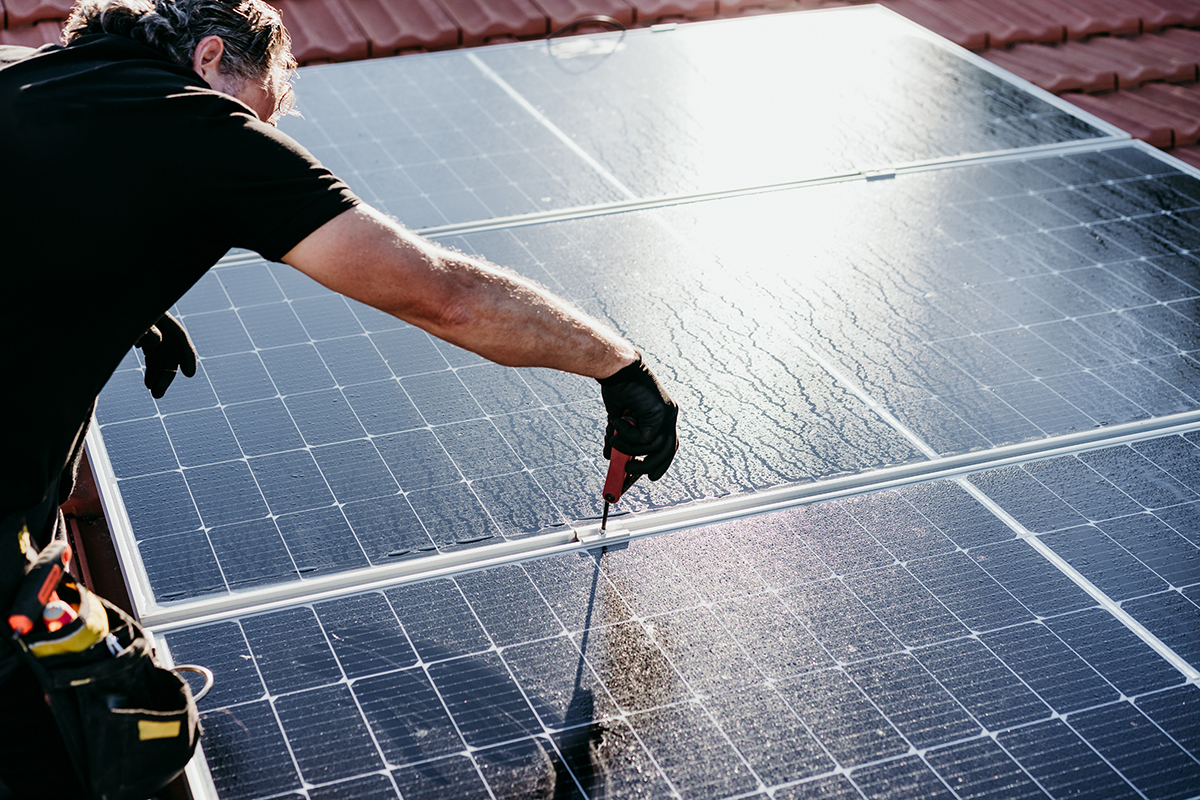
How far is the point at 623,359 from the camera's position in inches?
97.2

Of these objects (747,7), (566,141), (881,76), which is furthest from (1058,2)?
(566,141)

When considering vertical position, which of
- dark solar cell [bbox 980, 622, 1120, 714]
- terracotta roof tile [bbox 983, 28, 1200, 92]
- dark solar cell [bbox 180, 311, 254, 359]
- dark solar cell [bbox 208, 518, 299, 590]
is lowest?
dark solar cell [bbox 180, 311, 254, 359]

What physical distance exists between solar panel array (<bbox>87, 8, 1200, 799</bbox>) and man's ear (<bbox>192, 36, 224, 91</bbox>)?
1020 millimetres

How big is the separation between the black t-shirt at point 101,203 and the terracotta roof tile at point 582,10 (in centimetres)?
470

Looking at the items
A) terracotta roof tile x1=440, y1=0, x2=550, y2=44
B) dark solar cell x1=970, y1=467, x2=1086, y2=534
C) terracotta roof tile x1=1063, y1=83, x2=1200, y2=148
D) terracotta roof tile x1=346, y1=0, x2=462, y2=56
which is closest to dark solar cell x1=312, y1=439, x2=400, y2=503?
dark solar cell x1=970, y1=467, x2=1086, y2=534

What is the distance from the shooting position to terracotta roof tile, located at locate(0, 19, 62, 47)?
18.9 feet

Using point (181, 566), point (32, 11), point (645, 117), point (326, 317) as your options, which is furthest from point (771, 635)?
point (32, 11)

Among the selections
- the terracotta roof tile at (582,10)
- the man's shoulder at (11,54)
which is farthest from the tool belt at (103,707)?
the terracotta roof tile at (582,10)

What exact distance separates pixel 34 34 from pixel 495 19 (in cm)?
221

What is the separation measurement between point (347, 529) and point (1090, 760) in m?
1.60

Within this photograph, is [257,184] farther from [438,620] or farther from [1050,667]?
[1050,667]

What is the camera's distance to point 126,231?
2.00 metres

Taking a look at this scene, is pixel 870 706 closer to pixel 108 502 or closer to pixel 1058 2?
pixel 108 502

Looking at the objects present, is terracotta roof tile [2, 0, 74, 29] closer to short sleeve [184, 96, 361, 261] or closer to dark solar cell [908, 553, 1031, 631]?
short sleeve [184, 96, 361, 261]
